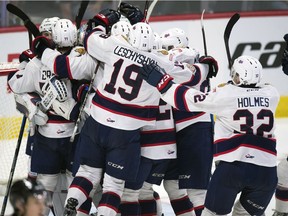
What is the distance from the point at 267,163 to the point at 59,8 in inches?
141

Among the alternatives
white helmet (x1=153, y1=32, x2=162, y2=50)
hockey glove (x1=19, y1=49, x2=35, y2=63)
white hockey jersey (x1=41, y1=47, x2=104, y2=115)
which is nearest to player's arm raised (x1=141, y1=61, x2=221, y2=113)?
white helmet (x1=153, y1=32, x2=162, y2=50)

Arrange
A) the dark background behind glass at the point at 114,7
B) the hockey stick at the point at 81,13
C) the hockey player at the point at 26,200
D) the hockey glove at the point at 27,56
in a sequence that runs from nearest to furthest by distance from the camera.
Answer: the hockey player at the point at 26,200, the hockey glove at the point at 27,56, the hockey stick at the point at 81,13, the dark background behind glass at the point at 114,7

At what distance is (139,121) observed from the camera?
199 inches

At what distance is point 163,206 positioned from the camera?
607cm

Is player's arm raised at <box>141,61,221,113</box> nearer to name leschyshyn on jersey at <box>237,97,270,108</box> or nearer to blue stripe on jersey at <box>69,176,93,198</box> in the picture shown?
name leschyshyn on jersey at <box>237,97,270,108</box>

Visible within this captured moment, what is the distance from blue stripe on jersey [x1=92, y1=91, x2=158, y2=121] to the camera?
502cm

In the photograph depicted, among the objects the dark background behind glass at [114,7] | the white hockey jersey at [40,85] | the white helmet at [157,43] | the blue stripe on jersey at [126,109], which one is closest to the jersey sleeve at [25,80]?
the white hockey jersey at [40,85]

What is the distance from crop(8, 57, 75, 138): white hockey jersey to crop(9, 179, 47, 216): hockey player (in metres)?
1.99

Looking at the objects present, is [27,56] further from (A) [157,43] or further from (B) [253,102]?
(B) [253,102]

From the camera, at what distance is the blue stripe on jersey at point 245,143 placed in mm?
4824

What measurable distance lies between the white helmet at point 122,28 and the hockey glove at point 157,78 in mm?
335

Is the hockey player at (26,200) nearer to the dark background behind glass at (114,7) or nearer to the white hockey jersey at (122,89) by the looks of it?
the white hockey jersey at (122,89)

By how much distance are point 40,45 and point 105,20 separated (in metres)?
0.40

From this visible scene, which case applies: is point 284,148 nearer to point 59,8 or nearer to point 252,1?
point 252,1
